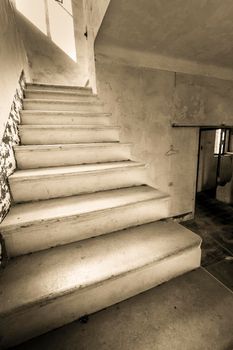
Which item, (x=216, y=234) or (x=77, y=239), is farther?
(x=216, y=234)

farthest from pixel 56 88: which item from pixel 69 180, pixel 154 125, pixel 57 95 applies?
pixel 69 180

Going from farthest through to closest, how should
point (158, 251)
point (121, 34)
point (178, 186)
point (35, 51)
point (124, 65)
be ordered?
point (35, 51) < point (178, 186) < point (124, 65) < point (121, 34) < point (158, 251)

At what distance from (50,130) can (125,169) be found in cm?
84

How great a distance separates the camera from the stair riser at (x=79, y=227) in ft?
3.19

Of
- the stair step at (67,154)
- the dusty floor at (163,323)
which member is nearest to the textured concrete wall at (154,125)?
the stair step at (67,154)

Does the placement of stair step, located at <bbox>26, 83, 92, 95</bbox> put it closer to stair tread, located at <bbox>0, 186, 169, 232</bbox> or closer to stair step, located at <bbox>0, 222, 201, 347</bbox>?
stair tread, located at <bbox>0, 186, 169, 232</bbox>

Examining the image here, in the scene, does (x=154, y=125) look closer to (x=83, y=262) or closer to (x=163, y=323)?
(x=83, y=262)

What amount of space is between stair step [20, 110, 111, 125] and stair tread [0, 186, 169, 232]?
1031 mm

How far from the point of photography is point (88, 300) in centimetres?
84

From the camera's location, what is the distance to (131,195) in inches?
51.9

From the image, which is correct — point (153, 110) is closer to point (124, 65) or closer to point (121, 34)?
point (124, 65)

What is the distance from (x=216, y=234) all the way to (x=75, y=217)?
2.86m

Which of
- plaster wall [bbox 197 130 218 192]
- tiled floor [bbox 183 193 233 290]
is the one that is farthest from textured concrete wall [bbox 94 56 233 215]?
plaster wall [bbox 197 130 218 192]

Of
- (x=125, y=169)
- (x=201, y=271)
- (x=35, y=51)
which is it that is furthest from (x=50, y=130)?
(x=35, y=51)
